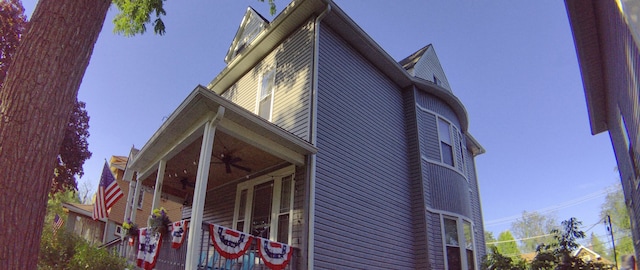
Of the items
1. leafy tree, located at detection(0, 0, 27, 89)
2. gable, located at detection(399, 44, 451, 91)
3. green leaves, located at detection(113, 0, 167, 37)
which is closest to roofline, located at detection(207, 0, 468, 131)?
gable, located at detection(399, 44, 451, 91)

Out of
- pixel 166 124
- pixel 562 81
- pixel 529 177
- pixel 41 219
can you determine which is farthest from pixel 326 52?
pixel 529 177

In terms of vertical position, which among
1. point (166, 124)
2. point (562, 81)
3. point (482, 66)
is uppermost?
point (482, 66)

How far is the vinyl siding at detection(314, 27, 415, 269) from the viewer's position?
24.4 ft

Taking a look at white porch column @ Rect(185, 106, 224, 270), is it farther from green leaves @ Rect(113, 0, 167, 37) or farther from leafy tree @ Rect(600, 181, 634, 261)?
leafy tree @ Rect(600, 181, 634, 261)

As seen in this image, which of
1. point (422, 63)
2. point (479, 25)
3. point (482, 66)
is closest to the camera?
point (422, 63)

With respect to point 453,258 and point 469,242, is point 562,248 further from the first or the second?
point 469,242

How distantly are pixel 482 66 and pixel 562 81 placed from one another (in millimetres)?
3942

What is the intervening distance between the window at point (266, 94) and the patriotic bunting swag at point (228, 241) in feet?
13.0

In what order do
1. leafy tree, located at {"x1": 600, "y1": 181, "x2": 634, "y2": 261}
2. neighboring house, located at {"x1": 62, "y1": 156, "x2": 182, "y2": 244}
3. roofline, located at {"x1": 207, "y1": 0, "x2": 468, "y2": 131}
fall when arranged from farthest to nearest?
leafy tree, located at {"x1": 600, "y1": 181, "x2": 634, "y2": 261}, neighboring house, located at {"x1": 62, "y1": 156, "x2": 182, "y2": 244}, roofline, located at {"x1": 207, "y1": 0, "x2": 468, "y2": 131}

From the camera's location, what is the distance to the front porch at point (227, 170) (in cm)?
593

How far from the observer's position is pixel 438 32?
1605 centimetres

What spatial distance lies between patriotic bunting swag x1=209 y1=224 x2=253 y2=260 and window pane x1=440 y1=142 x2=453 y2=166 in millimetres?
6672

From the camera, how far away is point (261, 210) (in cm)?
855

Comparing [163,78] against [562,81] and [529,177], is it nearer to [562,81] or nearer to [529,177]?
[562,81]
